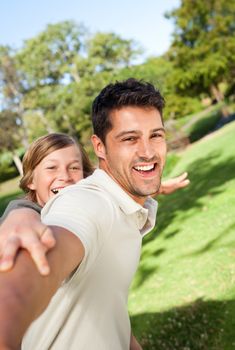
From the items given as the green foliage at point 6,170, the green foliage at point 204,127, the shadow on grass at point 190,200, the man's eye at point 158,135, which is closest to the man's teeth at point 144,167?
the man's eye at point 158,135

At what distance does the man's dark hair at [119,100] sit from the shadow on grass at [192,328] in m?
3.69

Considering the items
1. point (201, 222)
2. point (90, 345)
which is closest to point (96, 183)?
point (90, 345)

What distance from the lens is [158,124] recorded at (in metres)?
2.58

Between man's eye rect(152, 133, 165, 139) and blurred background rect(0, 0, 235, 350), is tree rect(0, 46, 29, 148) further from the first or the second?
man's eye rect(152, 133, 165, 139)

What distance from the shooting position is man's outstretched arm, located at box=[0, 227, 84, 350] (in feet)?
3.71

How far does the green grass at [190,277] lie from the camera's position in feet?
17.9

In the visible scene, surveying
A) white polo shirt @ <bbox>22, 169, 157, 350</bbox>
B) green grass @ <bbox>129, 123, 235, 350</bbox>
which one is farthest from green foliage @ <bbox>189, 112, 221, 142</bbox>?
white polo shirt @ <bbox>22, 169, 157, 350</bbox>

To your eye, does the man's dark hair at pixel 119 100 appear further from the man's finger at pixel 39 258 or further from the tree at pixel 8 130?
the tree at pixel 8 130

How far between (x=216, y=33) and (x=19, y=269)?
42284 mm

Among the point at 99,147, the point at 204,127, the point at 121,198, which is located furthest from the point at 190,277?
the point at 204,127

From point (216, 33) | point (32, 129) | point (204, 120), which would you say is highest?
point (216, 33)

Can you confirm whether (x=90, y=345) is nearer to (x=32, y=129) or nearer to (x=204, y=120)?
(x=204, y=120)

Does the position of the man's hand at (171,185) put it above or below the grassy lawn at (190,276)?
above

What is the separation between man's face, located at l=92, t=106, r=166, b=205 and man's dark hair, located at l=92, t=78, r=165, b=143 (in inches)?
A: 1.7
